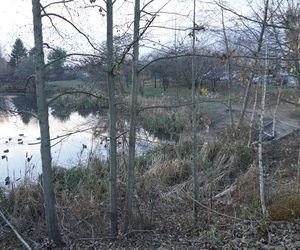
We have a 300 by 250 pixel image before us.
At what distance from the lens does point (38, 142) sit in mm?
8055

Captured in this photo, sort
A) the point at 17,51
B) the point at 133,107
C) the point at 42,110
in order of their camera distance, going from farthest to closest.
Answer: the point at 17,51, the point at 133,107, the point at 42,110

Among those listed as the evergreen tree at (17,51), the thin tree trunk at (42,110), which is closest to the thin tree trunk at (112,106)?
the thin tree trunk at (42,110)

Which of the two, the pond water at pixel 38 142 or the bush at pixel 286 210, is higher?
the bush at pixel 286 210

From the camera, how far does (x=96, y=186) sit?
Result: 325 inches

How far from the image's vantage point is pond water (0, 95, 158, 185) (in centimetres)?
974

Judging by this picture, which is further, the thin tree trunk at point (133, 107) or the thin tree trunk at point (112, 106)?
the thin tree trunk at point (133, 107)

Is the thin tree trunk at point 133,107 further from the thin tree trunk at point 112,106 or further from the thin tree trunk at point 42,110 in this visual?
the thin tree trunk at point 42,110

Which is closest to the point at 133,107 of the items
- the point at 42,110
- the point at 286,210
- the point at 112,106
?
the point at 112,106

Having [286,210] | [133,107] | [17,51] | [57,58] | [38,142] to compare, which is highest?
[17,51]

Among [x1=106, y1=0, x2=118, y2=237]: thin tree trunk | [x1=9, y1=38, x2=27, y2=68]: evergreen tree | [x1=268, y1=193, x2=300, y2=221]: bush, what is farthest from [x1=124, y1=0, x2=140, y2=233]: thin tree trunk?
[x1=268, y1=193, x2=300, y2=221]: bush

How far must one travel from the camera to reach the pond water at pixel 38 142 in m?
9.74

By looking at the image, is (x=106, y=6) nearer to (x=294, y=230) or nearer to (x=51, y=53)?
(x=51, y=53)

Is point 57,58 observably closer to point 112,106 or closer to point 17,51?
point 112,106

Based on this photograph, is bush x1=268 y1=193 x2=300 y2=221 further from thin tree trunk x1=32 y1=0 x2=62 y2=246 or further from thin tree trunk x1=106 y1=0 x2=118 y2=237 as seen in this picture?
thin tree trunk x1=32 y1=0 x2=62 y2=246
